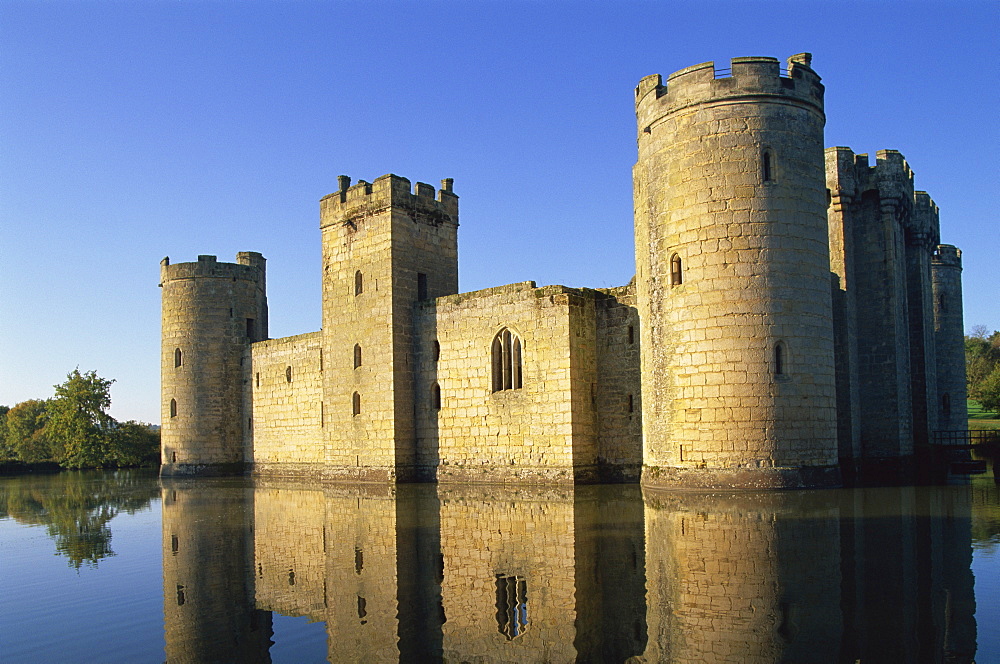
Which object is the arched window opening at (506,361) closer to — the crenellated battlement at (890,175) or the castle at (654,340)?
the castle at (654,340)

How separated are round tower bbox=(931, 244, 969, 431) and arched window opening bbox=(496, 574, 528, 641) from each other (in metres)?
26.5

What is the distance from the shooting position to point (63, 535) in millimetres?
16844

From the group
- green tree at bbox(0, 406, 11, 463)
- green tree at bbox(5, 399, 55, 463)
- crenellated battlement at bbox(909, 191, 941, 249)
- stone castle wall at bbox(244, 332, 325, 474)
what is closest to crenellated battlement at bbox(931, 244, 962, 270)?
crenellated battlement at bbox(909, 191, 941, 249)

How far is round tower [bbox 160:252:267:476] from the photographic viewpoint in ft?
118

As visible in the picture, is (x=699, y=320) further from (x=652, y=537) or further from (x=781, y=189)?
(x=652, y=537)

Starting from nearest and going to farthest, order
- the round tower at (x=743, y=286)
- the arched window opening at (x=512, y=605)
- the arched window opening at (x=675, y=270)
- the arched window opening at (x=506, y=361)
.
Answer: the arched window opening at (x=512, y=605), the round tower at (x=743, y=286), the arched window opening at (x=675, y=270), the arched window opening at (x=506, y=361)

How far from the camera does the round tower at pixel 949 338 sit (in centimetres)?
3203

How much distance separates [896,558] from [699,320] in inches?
353

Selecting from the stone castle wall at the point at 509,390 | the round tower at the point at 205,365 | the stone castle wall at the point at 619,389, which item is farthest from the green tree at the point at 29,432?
the stone castle wall at the point at 619,389

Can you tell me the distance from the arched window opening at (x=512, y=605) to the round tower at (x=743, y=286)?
30.5ft

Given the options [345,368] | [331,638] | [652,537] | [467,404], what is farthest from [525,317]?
[331,638]

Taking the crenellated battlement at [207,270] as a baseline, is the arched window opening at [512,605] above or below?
below

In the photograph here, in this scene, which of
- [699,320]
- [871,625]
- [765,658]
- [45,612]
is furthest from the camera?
[699,320]

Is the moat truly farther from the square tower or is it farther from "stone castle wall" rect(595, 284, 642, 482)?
the square tower
